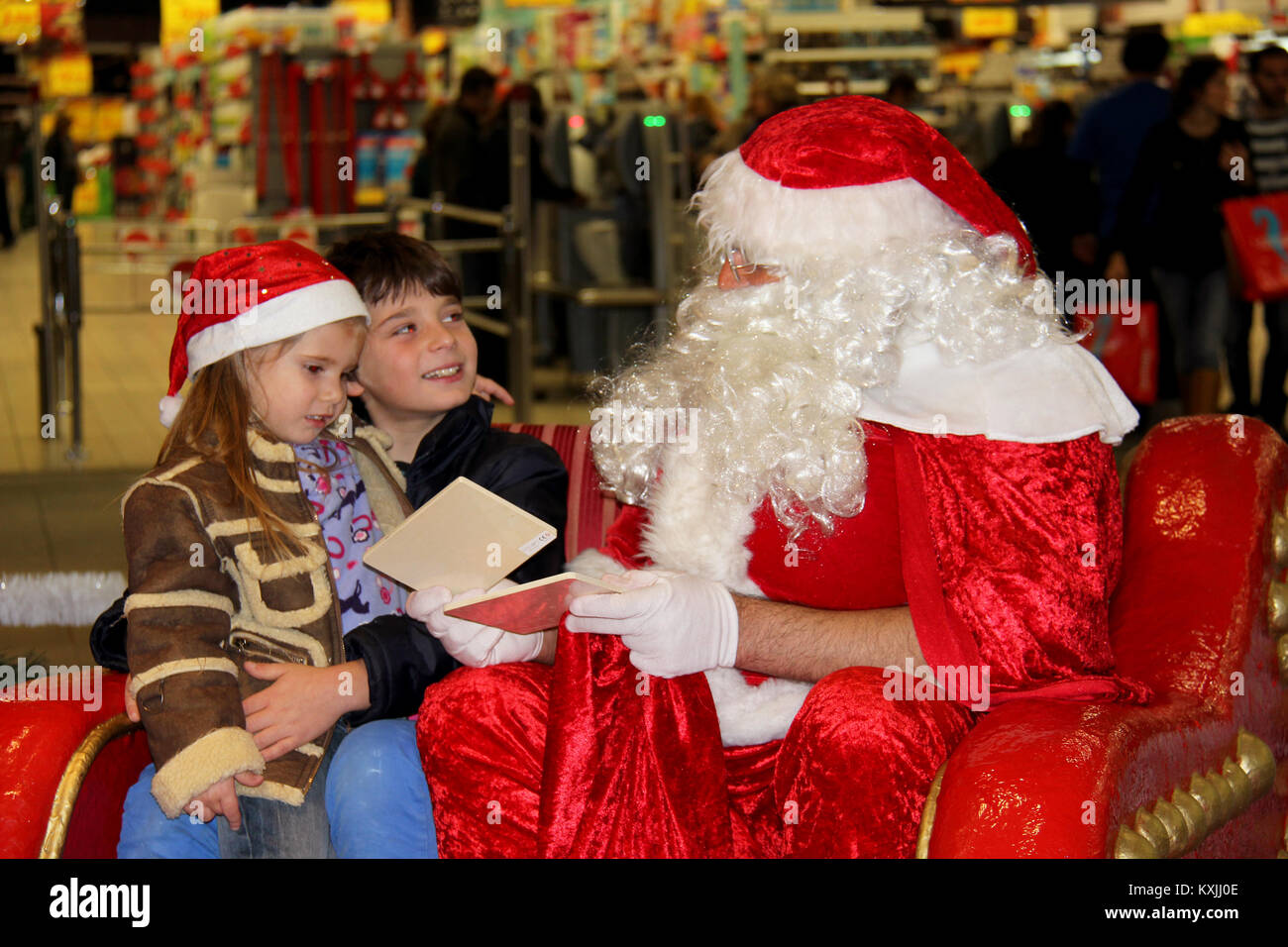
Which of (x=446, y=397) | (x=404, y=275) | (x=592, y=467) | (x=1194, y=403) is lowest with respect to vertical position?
(x=1194, y=403)

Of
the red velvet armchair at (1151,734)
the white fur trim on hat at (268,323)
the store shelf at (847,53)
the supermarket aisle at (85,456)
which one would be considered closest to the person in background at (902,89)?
the supermarket aisle at (85,456)

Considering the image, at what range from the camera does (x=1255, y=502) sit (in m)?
2.10

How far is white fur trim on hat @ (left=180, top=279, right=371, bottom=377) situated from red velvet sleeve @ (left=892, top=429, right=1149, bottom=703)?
0.89 m

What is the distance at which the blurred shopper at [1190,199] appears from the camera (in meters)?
5.84

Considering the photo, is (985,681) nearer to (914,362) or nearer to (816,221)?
(914,362)

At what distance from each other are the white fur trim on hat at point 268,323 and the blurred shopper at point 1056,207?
468 centimetres

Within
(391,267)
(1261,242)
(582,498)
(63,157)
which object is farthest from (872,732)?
(63,157)

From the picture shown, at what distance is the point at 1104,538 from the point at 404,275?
1158 millimetres

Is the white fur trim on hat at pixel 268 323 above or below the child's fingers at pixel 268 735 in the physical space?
above

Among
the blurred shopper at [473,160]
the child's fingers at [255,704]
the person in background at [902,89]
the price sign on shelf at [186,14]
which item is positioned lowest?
the child's fingers at [255,704]

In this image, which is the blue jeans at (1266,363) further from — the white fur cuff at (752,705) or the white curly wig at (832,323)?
the white fur cuff at (752,705)

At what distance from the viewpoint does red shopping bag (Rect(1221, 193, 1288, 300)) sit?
5.83m
